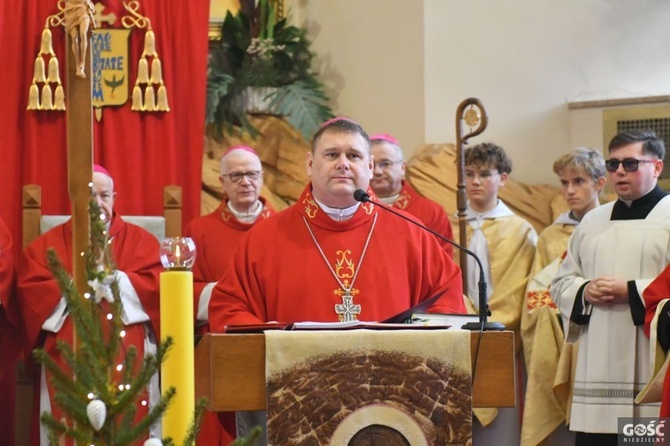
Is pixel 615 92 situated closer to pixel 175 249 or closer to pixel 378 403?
pixel 378 403

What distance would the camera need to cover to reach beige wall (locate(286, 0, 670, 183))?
29.8 ft

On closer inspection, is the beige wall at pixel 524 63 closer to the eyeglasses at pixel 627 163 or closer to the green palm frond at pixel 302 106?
the green palm frond at pixel 302 106

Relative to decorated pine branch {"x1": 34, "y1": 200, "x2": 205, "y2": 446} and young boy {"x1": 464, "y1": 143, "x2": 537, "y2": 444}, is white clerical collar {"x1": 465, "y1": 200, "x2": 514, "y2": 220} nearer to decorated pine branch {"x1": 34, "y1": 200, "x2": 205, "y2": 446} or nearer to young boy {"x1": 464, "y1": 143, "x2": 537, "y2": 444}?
young boy {"x1": 464, "y1": 143, "x2": 537, "y2": 444}

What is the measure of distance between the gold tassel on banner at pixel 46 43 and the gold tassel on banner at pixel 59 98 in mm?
236

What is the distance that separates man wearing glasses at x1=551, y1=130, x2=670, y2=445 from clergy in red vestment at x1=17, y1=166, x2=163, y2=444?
231cm

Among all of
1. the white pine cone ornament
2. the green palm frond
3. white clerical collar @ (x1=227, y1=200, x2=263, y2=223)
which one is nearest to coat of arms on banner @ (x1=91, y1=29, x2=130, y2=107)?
white clerical collar @ (x1=227, y1=200, x2=263, y2=223)

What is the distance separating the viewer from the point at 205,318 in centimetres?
652

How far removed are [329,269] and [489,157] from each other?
277 centimetres

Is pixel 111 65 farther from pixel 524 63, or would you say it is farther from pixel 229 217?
pixel 524 63

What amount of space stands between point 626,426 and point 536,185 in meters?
3.75

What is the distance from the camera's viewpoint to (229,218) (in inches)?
283

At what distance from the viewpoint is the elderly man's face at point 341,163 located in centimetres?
470

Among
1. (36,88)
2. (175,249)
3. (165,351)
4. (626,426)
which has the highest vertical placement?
(36,88)

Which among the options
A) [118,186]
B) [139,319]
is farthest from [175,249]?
[118,186]
